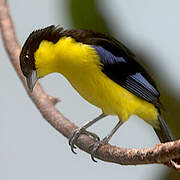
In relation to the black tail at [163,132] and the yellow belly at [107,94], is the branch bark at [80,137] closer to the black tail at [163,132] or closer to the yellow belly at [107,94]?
the yellow belly at [107,94]

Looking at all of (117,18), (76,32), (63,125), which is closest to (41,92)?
(63,125)

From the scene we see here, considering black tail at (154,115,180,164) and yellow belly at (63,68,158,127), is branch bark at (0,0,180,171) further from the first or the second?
black tail at (154,115,180,164)

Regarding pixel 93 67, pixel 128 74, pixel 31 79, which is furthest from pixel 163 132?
pixel 31 79

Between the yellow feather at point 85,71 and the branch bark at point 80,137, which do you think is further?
the yellow feather at point 85,71

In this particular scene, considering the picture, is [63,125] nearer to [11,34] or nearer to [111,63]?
[111,63]

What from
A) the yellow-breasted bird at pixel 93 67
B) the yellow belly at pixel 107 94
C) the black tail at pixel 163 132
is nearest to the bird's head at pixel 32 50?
the yellow-breasted bird at pixel 93 67

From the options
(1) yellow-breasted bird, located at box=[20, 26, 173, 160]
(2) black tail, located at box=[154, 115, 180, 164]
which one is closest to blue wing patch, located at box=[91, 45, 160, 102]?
(1) yellow-breasted bird, located at box=[20, 26, 173, 160]

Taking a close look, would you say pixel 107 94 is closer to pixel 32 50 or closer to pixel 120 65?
pixel 120 65
